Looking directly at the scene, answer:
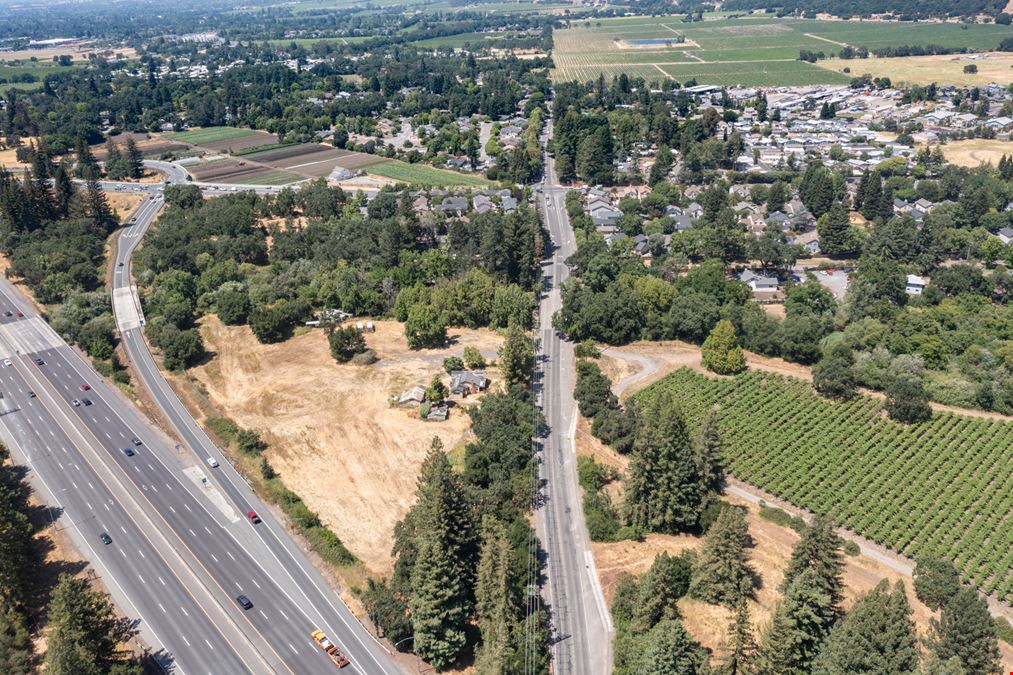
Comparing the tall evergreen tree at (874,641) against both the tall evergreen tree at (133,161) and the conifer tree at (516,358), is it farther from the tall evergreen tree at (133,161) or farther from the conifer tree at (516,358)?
the tall evergreen tree at (133,161)

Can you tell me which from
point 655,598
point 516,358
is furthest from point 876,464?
point 516,358

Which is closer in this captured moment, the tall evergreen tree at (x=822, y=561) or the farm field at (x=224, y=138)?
the tall evergreen tree at (x=822, y=561)

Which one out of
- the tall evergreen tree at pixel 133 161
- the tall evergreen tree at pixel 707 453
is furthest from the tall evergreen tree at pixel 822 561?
the tall evergreen tree at pixel 133 161

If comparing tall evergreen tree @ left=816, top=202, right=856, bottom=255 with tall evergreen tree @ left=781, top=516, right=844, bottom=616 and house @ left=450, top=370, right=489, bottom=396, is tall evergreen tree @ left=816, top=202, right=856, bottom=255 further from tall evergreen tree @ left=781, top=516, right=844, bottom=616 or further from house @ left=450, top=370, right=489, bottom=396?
tall evergreen tree @ left=781, top=516, right=844, bottom=616

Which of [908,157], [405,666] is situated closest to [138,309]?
[405,666]

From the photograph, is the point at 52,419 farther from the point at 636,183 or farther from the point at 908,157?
the point at 908,157

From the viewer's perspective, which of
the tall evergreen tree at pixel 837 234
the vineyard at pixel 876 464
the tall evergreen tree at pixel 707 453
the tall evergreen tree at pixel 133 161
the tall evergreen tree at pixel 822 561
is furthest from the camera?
the tall evergreen tree at pixel 133 161
